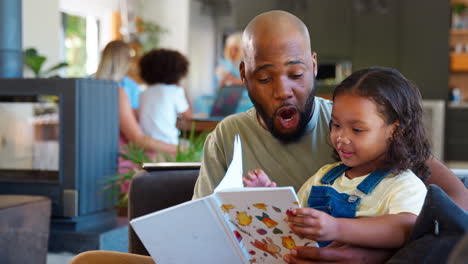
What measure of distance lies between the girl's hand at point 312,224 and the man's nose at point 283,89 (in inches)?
15.7

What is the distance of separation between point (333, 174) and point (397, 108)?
201 millimetres

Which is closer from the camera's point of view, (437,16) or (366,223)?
(366,223)

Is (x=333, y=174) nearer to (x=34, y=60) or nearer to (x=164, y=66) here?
(x=164, y=66)

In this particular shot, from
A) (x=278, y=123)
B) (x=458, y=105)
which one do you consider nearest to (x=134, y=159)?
(x=278, y=123)

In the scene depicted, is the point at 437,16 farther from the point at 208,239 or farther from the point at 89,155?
the point at 208,239

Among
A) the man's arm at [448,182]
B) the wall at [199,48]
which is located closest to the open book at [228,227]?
the man's arm at [448,182]

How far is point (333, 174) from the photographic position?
1395 millimetres

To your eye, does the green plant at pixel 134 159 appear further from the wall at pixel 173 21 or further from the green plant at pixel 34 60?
the wall at pixel 173 21

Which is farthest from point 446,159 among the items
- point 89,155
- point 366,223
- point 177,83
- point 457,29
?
point 366,223

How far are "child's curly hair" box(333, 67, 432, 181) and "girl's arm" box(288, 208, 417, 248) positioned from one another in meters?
0.15

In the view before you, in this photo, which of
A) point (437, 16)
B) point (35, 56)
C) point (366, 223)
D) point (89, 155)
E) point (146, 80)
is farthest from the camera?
point (437, 16)

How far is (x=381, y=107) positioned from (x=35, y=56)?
463 cm

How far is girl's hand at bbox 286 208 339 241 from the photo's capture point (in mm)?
1090

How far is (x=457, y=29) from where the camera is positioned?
8242mm
